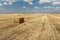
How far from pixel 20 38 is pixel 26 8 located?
12.4 ft

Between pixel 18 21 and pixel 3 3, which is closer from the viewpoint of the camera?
pixel 18 21

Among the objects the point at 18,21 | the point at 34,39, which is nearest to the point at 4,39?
the point at 34,39

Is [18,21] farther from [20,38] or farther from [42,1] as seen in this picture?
[20,38]

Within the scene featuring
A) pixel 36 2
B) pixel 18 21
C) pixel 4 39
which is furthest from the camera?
pixel 36 2

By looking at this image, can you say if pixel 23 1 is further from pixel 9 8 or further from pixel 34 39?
pixel 34 39

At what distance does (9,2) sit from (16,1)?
362 mm

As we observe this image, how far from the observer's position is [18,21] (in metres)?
6.79

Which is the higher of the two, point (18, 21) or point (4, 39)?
point (4, 39)

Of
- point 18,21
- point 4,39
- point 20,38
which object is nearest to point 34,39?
point 20,38

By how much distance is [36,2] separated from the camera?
7.27 meters

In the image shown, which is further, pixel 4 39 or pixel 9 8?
pixel 9 8

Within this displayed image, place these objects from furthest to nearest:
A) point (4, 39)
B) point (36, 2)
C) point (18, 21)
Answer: point (36, 2), point (18, 21), point (4, 39)

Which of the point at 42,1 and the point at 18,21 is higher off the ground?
the point at 42,1

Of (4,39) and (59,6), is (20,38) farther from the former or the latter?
(59,6)
